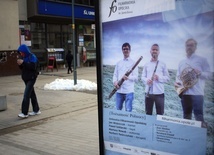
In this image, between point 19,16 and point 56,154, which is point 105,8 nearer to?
point 56,154

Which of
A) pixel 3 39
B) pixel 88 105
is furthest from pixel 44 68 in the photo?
pixel 88 105

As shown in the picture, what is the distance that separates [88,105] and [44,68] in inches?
629

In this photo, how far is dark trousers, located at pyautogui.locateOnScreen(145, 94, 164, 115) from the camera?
2893 millimetres

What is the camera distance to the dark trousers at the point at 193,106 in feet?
8.64

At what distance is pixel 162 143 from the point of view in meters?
2.92

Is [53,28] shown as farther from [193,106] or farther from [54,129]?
[193,106]

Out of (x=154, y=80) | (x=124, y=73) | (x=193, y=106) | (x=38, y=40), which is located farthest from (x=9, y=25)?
(x=193, y=106)

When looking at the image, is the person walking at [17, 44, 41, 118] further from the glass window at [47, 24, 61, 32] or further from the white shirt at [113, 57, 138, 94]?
the glass window at [47, 24, 61, 32]

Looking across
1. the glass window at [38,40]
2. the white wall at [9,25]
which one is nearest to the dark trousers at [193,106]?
the white wall at [9,25]

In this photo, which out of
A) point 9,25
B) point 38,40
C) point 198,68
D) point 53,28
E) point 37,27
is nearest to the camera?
point 198,68

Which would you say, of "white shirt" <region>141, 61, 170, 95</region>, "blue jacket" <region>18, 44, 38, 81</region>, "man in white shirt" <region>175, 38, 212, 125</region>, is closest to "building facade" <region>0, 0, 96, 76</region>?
"blue jacket" <region>18, 44, 38, 81</region>

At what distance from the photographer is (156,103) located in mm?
2926

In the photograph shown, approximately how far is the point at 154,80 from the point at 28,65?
5.12 meters

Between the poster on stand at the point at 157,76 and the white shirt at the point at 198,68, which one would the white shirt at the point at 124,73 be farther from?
the white shirt at the point at 198,68
